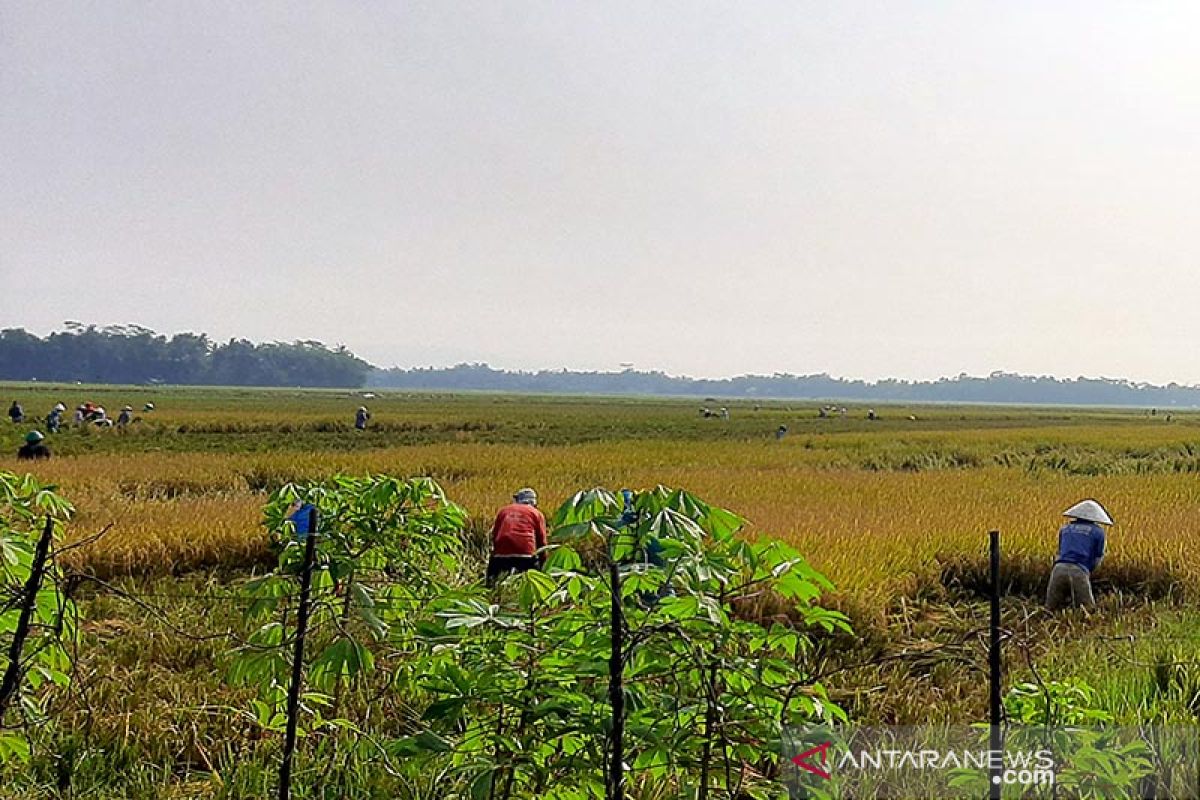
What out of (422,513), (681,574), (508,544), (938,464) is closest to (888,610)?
(508,544)

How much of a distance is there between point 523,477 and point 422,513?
11.4 metres

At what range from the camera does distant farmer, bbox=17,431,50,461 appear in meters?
15.5

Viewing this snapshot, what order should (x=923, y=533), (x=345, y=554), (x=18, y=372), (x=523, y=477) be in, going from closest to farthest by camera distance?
1. (x=345, y=554)
2. (x=923, y=533)
3. (x=523, y=477)
4. (x=18, y=372)

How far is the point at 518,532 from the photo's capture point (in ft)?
20.8

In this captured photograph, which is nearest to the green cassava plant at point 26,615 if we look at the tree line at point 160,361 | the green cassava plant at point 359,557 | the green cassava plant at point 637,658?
the green cassava plant at point 359,557

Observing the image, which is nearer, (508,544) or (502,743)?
(502,743)

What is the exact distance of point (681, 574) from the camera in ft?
6.08

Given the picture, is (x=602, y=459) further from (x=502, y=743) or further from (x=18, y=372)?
(x=18, y=372)

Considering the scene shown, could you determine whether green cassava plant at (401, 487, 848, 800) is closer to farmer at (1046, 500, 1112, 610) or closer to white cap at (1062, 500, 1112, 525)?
white cap at (1062, 500, 1112, 525)

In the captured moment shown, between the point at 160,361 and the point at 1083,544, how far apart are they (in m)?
156

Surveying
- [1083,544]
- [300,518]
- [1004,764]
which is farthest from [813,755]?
[1083,544]

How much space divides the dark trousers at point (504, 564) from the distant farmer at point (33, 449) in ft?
43.3

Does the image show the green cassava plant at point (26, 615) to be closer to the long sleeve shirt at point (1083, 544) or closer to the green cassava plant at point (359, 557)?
the green cassava plant at point (359, 557)

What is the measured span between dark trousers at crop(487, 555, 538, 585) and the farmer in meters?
4.24
